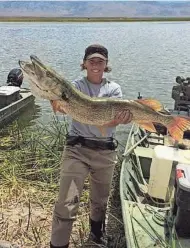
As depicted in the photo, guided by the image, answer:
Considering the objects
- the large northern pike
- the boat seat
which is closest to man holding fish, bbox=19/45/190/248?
the large northern pike

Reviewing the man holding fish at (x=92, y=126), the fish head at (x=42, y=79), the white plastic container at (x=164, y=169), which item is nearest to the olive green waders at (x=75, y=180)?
the man holding fish at (x=92, y=126)

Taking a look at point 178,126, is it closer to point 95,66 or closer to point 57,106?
point 95,66

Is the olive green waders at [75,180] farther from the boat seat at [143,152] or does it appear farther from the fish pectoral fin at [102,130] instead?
the boat seat at [143,152]

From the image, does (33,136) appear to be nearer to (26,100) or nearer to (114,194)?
(114,194)

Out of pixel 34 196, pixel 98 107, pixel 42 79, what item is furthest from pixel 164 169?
pixel 42 79

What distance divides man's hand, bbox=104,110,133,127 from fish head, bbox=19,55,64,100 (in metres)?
0.68

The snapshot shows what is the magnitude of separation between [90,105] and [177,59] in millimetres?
26237

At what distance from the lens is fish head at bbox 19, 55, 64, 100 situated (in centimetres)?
344

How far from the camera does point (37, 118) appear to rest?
48.5 ft

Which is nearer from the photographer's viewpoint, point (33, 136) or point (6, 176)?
point (6, 176)

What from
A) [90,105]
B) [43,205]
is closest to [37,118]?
[43,205]

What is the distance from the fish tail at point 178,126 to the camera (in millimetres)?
4090

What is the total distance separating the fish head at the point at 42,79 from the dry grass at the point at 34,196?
7.12 ft

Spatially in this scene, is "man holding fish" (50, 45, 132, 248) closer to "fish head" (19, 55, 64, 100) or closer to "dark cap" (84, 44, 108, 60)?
"dark cap" (84, 44, 108, 60)
